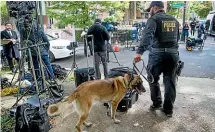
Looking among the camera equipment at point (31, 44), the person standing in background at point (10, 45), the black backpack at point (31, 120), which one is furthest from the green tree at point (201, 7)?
the black backpack at point (31, 120)

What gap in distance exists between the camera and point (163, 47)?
Answer: 4.20m

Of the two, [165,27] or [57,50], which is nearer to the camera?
[165,27]

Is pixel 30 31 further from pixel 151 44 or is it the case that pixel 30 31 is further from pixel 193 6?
pixel 193 6

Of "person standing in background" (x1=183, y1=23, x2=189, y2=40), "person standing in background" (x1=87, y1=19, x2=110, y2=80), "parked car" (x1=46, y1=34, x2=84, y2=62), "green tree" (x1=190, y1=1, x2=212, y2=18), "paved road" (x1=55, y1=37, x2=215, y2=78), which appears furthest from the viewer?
"green tree" (x1=190, y1=1, x2=212, y2=18)

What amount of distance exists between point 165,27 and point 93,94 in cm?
170

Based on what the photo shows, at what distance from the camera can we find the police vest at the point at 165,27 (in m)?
4.12

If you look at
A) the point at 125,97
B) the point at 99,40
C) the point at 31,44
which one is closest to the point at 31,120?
the point at 125,97

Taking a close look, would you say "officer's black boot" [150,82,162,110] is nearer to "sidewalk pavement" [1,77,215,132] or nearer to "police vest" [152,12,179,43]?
"sidewalk pavement" [1,77,215,132]

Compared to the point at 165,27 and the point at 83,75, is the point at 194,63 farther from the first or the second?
the point at 165,27

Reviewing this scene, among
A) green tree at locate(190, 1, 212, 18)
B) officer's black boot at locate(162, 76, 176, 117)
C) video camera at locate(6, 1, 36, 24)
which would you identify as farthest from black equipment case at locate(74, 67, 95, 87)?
green tree at locate(190, 1, 212, 18)

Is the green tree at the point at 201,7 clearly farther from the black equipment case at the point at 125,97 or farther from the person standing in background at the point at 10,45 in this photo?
the black equipment case at the point at 125,97

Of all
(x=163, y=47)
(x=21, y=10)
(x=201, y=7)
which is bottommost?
(x=163, y=47)

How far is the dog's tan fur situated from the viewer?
3.67 meters

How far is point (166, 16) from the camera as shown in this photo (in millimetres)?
4168
